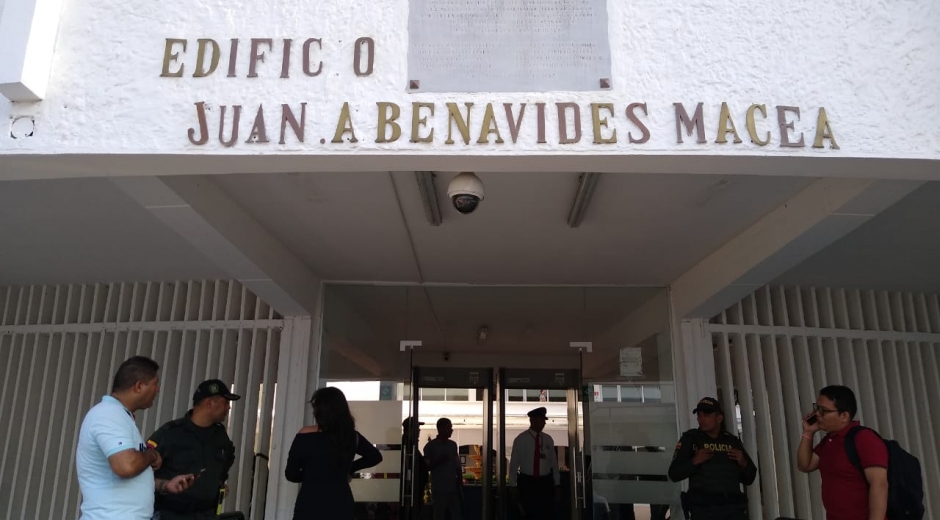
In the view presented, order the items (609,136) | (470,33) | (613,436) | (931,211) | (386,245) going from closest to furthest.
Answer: (609,136) < (470,33) < (931,211) < (386,245) < (613,436)

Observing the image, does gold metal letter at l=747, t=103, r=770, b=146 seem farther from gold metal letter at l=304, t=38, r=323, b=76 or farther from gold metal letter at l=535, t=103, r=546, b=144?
gold metal letter at l=304, t=38, r=323, b=76

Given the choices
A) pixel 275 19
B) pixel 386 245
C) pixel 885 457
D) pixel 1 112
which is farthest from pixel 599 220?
pixel 1 112

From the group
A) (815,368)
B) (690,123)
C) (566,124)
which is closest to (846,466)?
(690,123)

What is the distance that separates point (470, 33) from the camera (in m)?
3.38

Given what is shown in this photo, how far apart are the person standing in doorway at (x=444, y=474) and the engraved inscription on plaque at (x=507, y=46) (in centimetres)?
464

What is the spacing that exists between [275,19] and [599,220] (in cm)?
245

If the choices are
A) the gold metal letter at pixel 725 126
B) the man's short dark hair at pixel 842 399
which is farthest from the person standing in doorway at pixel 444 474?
the gold metal letter at pixel 725 126

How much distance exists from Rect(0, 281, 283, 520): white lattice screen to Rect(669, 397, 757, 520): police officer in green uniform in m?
3.41

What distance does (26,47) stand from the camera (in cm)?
316

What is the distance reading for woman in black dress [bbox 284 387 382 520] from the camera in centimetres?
402

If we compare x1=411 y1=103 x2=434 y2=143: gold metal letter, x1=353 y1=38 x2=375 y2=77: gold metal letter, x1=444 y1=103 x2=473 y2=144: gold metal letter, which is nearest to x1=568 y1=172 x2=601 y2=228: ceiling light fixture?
x1=444 y1=103 x2=473 y2=144: gold metal letter

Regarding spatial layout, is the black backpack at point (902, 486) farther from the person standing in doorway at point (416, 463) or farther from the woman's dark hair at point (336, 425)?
the person standing in doorway at point (416, 463)

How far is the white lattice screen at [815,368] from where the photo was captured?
20.5ft

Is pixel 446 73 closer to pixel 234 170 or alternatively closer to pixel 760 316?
pixel 234 170
